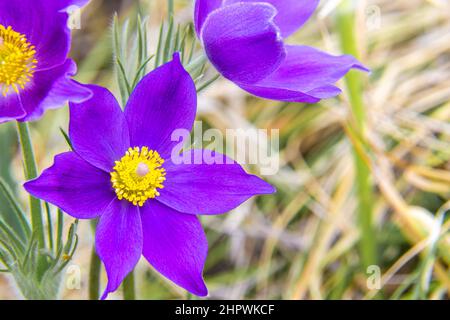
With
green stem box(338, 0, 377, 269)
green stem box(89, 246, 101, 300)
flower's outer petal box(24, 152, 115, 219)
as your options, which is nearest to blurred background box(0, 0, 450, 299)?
green stem box(338, 0, 377, 269)

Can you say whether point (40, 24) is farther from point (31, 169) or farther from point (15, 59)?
point (31, 169)

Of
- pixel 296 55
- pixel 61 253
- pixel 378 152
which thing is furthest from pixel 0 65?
pixel 378 152

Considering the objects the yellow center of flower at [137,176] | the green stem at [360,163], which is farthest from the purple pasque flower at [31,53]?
the green stem at [360,163]

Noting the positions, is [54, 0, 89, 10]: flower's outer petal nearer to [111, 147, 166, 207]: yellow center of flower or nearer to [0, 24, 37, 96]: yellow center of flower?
[0, 24, 37, 96]: yellow center of flower

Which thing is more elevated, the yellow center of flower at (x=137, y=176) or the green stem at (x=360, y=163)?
the green stem at (x=360, y=163)

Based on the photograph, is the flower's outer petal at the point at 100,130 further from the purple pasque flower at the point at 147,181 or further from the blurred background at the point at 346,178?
the blurred background at the point at 346,178

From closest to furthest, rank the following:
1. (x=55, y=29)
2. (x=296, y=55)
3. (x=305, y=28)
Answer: (x=55, y=29) < (x=296, y=55) < (x=305, y=28)
